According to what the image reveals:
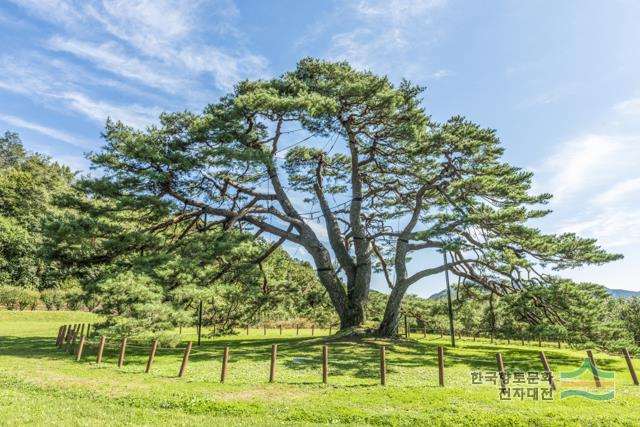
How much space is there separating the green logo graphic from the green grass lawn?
245 millimetres

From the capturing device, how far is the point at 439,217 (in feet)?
49.5

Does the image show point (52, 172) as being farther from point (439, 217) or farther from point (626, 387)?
point (626, 387)

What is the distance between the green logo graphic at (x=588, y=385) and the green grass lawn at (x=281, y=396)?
25cm

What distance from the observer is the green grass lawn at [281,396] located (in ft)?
22.3

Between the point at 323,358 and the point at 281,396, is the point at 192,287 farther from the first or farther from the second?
the point at 281,396

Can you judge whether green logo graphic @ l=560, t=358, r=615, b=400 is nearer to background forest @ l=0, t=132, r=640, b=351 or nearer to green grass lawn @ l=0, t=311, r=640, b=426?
green grass lawn @ l=0, t=311, r=640, b=426

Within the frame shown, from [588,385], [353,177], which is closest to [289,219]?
[353,177]

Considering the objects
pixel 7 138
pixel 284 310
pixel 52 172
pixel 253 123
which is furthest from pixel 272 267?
pixel 7 138

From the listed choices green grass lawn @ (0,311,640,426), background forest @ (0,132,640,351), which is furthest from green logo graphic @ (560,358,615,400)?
background forest @ (0,132,640,351)

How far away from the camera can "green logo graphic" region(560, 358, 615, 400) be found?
805 centimetres

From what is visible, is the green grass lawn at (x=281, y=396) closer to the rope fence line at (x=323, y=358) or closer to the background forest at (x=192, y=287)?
the rope fence line at (x=323, y=358)

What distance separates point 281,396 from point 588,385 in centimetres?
724

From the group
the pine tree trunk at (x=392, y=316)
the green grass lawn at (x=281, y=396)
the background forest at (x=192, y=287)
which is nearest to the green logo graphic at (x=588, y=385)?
the green grass lawn at (x=281, y=396)

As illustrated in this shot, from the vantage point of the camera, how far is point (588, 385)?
8781 mm
